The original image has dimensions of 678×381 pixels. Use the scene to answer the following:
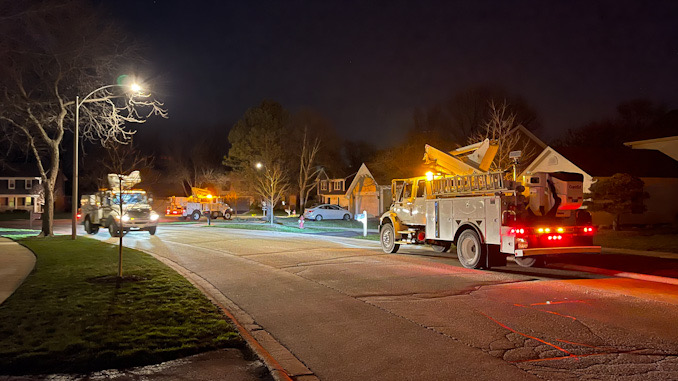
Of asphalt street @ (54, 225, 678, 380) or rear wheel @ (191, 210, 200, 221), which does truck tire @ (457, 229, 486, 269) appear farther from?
rear wheel @ (191, 210, 200, 221)

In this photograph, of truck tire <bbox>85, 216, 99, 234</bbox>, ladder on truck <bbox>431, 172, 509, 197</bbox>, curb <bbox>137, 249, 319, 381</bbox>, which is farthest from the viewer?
truck tire <bbox>85, 216, 99, 234</bbox>

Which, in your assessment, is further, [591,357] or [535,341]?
[535,341]

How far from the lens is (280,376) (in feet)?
16.6

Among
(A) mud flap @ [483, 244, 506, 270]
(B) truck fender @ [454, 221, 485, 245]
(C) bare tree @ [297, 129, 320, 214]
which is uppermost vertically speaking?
(C) bare tree @ [297, 129, 320, 214]

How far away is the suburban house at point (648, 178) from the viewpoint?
2669 cm

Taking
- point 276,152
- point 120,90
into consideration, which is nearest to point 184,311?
point 120,90

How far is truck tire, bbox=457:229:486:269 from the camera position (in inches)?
510

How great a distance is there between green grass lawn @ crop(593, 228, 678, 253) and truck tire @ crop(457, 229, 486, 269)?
26.1 feet

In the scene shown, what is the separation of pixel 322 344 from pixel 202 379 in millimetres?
1842

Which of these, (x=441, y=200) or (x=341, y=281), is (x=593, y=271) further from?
(x=341, y=281)

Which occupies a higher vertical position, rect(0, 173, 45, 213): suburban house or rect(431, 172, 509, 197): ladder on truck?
rect(0, 173, 45, 213): suburban house

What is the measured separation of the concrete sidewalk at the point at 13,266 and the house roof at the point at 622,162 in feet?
82.4

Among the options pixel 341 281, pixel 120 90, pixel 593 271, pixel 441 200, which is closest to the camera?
pixel 341 281

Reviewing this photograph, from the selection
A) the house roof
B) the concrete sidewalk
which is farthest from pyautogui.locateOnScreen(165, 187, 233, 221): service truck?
the house roof
